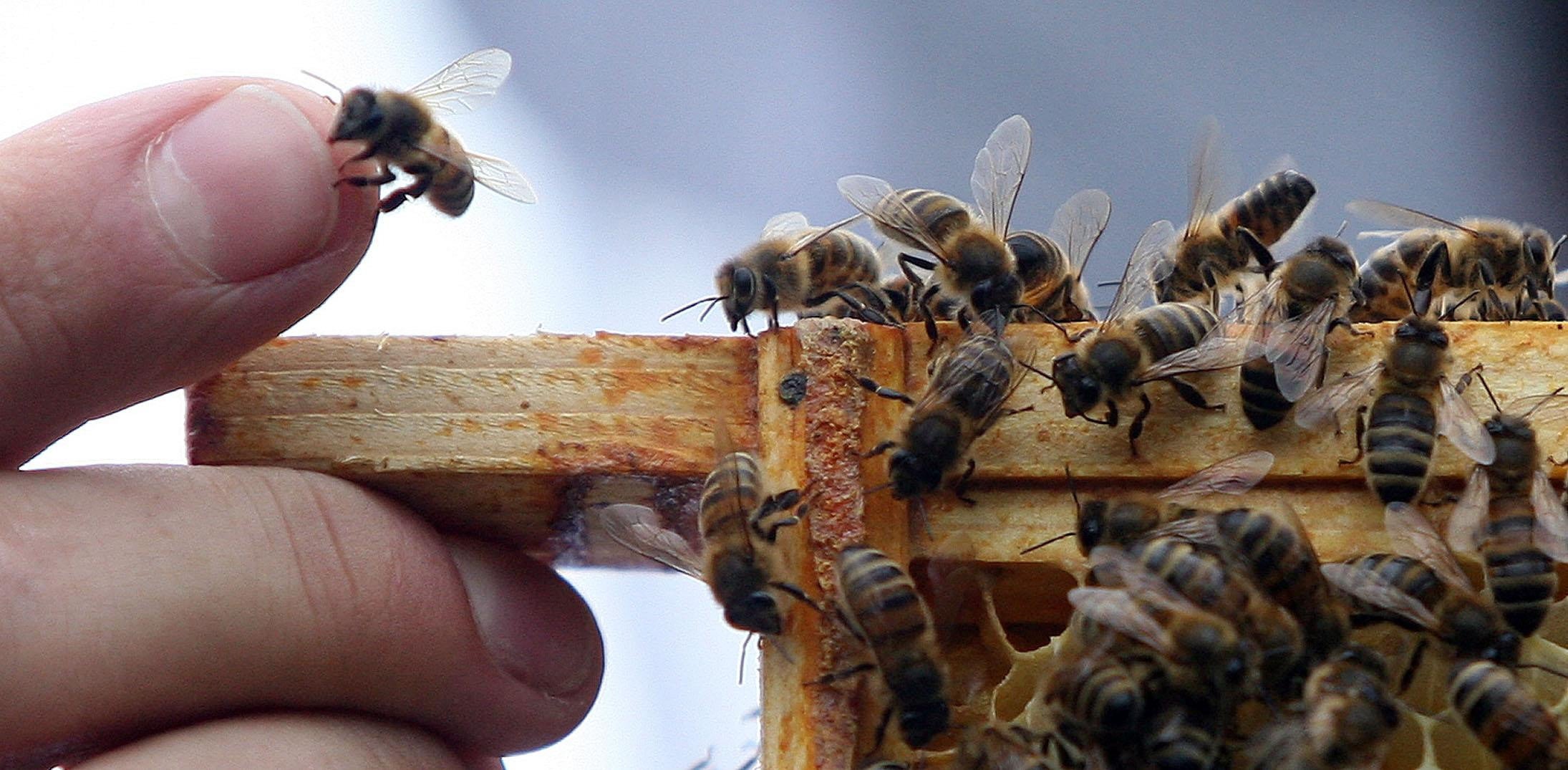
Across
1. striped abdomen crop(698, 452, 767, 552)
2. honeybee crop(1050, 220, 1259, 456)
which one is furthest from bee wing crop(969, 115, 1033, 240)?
striped abdomen crop(698, 452, 767, 552)

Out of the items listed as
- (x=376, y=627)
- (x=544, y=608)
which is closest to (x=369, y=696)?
(x=376, y=627)

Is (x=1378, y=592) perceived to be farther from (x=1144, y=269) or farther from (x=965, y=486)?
(x=1144, y=269)

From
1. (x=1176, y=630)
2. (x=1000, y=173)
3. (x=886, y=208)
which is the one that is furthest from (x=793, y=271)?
(x=1176, y=630)

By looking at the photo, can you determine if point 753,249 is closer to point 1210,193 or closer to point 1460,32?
point 1210,193

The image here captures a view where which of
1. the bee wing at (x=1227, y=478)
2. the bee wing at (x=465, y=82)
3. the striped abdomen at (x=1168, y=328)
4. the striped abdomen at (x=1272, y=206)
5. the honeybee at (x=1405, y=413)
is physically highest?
the bee wing at (x=465, y=82)

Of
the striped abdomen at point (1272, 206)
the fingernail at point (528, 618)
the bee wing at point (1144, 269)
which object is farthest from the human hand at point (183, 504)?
the striped abdomen at point (1272, 206)

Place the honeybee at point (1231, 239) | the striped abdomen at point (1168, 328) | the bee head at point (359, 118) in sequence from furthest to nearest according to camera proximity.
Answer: the honeybee at point (1231, 239) < the bee head at point (359, 118) < the striped abdomen at point (1168, 328)

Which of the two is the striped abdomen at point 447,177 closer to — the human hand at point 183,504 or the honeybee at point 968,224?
the human hand at point 183,504
